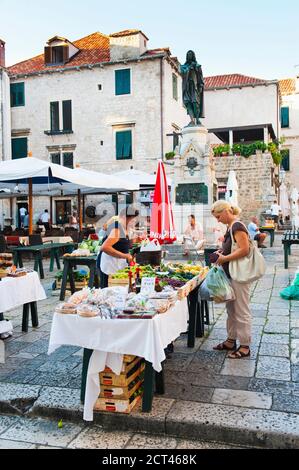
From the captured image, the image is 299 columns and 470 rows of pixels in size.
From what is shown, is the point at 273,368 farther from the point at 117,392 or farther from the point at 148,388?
the point at 117,392

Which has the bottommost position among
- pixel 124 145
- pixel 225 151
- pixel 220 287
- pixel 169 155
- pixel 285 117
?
pixel 220 287

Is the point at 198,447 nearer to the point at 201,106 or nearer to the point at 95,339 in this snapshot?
the point at 95,339

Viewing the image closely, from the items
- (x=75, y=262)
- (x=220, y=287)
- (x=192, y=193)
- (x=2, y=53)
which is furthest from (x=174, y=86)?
(x=220, y=287)

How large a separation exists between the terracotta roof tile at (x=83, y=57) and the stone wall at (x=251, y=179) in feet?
30.9

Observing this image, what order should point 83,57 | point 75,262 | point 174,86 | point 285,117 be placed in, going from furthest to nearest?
point 285,117 → point 83,57 → point 174,86 → point 75,262

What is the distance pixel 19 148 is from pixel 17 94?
3272 millimetres

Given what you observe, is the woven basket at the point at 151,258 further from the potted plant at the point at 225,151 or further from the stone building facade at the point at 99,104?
the potted plant at the point at 225,151

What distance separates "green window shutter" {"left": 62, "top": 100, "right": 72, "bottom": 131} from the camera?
26922 millimetres

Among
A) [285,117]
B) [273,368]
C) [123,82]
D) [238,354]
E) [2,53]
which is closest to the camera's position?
[273,368]

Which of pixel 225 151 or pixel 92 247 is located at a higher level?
pixel 225 151

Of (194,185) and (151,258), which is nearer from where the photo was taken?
(151,258)

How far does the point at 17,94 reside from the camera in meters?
27.7

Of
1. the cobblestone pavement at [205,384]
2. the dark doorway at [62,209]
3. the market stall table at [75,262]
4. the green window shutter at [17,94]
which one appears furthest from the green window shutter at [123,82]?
the cobblestone pavement at [205,384]

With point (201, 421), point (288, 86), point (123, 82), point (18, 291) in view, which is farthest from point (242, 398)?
point (288, 86)
